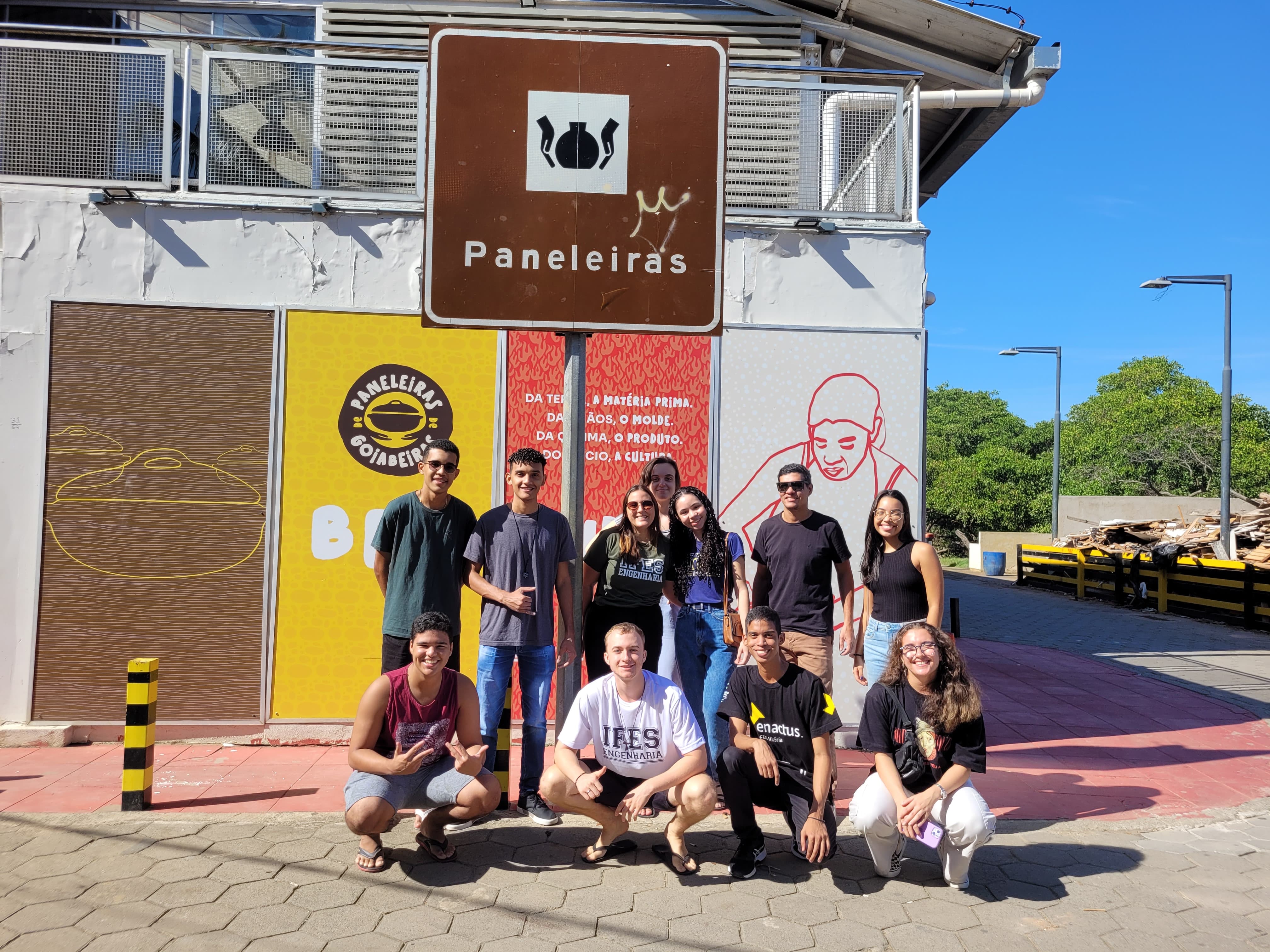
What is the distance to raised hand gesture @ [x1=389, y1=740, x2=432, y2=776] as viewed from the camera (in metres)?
3.88

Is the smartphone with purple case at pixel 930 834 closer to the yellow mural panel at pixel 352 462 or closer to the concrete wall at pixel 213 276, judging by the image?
the yellow mural panel at pixel 352 462

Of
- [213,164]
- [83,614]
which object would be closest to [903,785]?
[83,614]

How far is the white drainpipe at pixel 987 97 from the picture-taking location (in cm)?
863

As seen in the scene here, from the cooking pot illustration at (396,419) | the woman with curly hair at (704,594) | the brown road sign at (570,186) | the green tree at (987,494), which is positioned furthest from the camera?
the green tree at (987,494)

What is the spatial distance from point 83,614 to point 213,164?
322 cm

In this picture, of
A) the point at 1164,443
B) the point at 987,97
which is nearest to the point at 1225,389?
the point at 987,97

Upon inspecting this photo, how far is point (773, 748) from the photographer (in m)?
4.13

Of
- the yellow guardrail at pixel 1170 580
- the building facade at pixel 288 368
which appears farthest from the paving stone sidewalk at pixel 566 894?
the yellow guardrail at pixel 1170 580

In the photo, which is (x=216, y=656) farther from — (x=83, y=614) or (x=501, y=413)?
(x=501, y=413)

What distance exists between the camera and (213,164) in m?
6.24

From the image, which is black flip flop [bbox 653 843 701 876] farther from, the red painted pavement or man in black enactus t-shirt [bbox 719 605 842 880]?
the red painted pavement

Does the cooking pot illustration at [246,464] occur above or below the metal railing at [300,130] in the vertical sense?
below

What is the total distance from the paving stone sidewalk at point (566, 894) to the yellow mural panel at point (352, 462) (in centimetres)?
160

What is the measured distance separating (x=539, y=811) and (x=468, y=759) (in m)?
0.79
